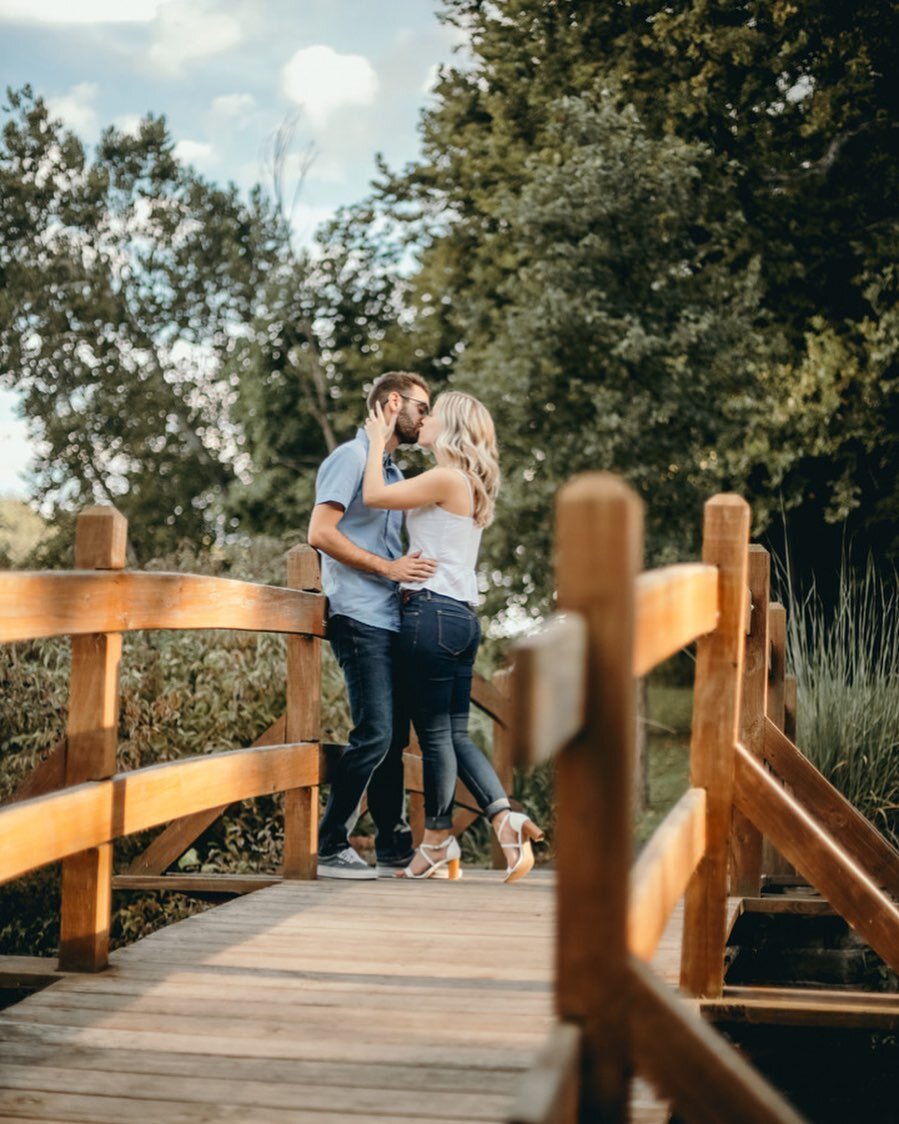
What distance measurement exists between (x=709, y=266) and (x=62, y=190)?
17314 mm

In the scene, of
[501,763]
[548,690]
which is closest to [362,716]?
[501,763]

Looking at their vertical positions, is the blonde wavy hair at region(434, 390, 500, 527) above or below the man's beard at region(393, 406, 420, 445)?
below

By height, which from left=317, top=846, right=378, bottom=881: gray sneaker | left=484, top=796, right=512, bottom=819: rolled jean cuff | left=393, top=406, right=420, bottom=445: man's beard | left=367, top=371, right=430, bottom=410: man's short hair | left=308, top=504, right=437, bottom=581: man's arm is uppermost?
left=367, top=371, right=430, bottom=410: man's short hair

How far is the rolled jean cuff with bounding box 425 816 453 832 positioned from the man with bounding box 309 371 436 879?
29 centimetres

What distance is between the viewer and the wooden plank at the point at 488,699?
765 cm

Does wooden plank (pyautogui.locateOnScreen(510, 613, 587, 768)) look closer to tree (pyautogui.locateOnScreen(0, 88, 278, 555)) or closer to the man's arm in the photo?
the man's arm

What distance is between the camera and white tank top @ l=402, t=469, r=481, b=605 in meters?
5.26

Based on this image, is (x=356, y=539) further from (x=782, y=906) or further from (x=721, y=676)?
(x=782, y=906)

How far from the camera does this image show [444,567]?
207 inches

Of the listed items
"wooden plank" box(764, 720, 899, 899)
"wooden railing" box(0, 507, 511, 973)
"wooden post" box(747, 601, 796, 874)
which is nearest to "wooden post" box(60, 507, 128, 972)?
"wooden railing" box(0, 507, 511, 973)

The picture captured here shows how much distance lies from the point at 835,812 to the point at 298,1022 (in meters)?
3.25

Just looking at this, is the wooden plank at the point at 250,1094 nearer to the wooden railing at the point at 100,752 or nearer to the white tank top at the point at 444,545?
the wooden railing at the point at 100,752

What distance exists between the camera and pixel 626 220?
1532 centimetres

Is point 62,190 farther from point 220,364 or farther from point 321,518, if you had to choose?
point 321,518
